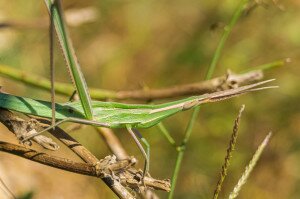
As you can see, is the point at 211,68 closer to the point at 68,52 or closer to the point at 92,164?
the point at 68,52

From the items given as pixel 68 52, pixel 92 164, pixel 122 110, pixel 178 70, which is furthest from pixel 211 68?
pixel 178 70

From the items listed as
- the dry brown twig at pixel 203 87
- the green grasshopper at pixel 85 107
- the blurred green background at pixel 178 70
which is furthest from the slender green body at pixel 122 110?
the blurred green background at pixel 178 70

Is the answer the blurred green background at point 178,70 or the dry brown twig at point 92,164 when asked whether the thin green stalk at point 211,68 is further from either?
the blurred green background at point 178,70

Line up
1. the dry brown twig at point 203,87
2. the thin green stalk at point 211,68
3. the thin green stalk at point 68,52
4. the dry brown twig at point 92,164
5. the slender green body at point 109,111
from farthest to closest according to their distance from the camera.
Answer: the dry brown twig at point 203,87 < the thin green stalk at point 211,68 < the slender green body at point 109,111 < the thin green stalk at point 68,52 < the dry brown twig at point 92,164

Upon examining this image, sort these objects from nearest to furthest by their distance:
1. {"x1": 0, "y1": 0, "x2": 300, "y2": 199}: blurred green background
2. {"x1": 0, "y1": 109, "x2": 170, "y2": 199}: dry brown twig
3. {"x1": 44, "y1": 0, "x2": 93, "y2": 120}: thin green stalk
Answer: {"x1": 0, "y1": 109, "x2": 170, "y2": 199}: dry brown twig
{"x1": 44, "y1": 0, "x2": 93, "y2": 120}: thin green stalk
{"x1": 0, "y1": 0, "x2": 300, "y2": 199}: blurred green background

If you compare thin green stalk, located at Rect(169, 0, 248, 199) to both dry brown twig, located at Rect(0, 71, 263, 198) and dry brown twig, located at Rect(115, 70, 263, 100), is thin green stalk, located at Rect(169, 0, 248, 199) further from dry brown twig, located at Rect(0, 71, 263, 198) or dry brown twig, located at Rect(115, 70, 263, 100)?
dry brown twig, located at Rect(0, 71, 263, 198)

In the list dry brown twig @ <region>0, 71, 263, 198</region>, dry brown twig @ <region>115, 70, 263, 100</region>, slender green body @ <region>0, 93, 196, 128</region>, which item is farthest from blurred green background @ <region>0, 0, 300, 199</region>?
dry brown twig @ <region>0, 71, 263, 198</region>
